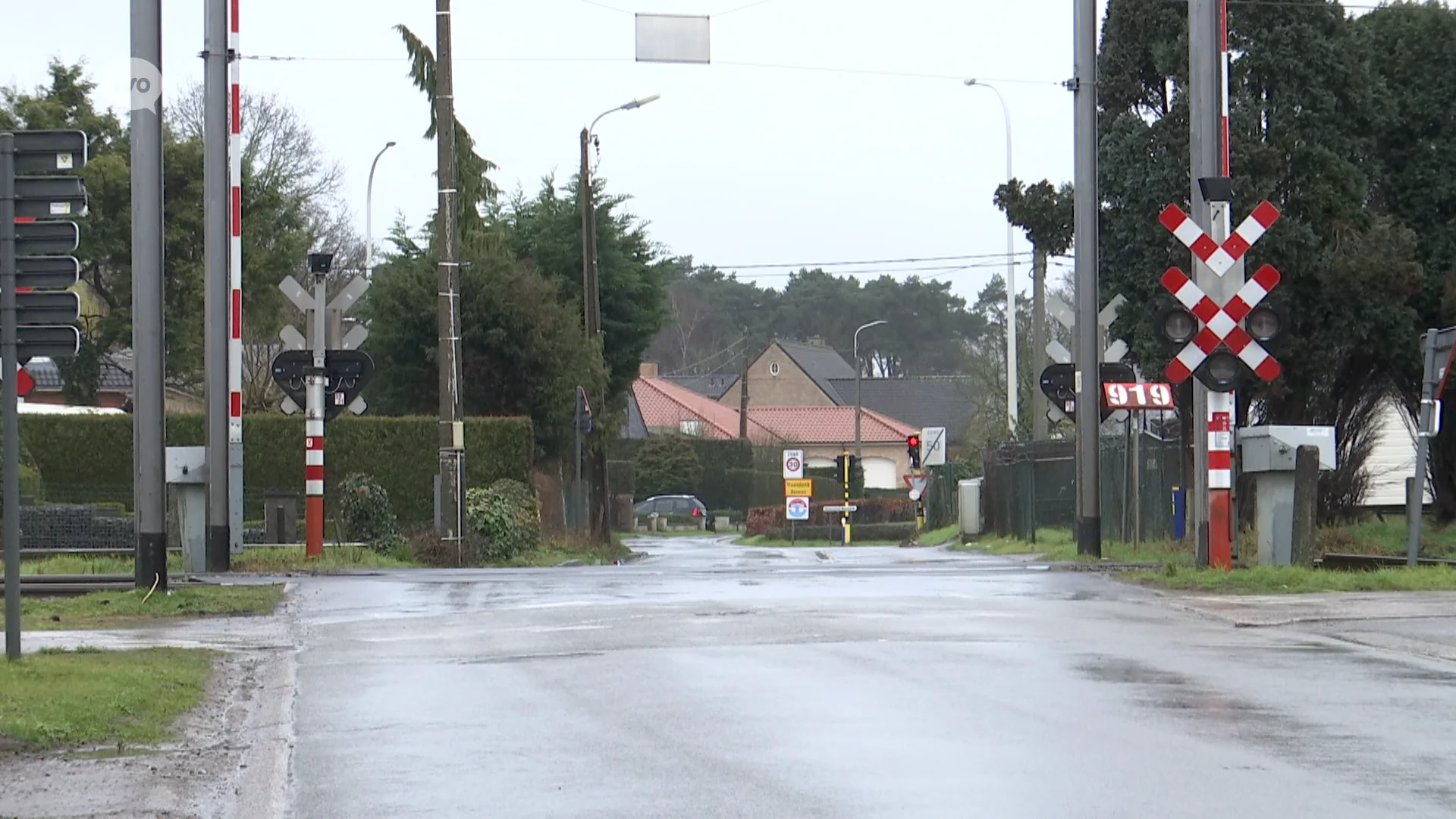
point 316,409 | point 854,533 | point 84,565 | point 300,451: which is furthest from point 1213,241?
point 854,533

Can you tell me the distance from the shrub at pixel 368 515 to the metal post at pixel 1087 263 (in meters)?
9.95

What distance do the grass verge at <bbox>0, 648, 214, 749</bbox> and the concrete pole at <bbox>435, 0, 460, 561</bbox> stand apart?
1516 centimetres

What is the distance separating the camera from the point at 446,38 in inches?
1099

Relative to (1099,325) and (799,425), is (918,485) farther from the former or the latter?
(799,425)

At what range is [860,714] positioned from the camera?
922 cm

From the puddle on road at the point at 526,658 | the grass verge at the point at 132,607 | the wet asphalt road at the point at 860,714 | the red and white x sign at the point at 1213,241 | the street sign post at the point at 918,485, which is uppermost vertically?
the red and white x sign at the point at 1213,241

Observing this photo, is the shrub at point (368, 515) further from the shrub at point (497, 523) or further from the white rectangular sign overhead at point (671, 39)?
the white rectangular sign overhead at point (671, 39)

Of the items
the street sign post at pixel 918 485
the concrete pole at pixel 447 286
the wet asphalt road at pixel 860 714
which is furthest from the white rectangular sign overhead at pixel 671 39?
the street sign post at pixel 918 485

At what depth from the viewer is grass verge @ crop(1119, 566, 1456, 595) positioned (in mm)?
16297

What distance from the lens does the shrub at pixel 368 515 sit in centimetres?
2809

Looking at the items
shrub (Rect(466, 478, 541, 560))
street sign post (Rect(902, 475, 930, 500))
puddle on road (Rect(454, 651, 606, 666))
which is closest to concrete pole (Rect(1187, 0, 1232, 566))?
puddle on road (Rect(454, 651, 606, 666))

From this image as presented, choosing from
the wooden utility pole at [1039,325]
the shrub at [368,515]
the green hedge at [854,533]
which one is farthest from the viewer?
the green hedge at [854,533]

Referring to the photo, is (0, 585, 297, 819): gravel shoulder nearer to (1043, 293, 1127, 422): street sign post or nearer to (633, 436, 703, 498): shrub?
(1043, 293, 1127, 422): street sign post

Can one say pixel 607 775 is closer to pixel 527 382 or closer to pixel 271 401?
pixel 527 382
